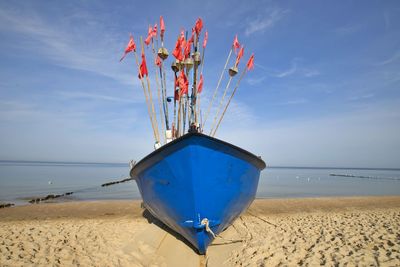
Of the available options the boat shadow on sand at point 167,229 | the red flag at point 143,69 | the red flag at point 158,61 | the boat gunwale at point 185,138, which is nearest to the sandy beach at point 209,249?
the boat shadow on sand at point 167,229

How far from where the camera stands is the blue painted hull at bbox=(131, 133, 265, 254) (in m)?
5.04

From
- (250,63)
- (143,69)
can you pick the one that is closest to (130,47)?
(143,69)

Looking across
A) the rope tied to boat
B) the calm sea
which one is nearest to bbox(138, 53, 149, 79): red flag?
the rope tied to boat

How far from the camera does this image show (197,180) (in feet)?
16.6

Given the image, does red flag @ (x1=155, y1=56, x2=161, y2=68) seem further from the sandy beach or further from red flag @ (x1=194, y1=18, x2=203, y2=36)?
the sandy beach

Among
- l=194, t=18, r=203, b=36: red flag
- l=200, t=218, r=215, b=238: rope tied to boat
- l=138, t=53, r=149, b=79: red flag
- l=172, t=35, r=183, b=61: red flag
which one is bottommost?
l=200, t=218, r=215, b=238: rope tied to boat

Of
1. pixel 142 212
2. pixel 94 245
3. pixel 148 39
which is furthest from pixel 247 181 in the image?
pixel 142 212

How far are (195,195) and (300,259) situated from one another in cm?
238

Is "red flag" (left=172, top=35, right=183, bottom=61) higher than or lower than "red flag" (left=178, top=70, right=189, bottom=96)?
higher

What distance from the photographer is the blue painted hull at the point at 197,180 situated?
16.5 feet

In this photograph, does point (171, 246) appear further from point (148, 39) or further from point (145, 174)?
point (148, 39)

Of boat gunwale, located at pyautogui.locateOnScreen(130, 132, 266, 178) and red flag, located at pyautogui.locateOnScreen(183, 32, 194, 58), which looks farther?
red flag, located at pyautogui.locateOnScreen(183, 32, 194, 58)

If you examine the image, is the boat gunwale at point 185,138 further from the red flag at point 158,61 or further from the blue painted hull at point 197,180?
the red flag at point 158,61

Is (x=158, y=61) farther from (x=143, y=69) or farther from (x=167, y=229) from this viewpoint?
(x=167, y=229)
